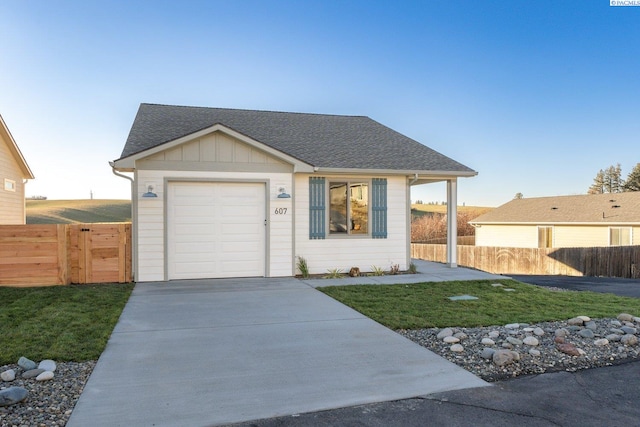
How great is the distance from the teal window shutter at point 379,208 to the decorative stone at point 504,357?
6.66 metres

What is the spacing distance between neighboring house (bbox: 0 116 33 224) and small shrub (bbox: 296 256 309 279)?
9.89 meters

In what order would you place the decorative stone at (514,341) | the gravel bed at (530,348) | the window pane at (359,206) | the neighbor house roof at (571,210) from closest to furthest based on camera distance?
the gravel bed at (530,348), the decorative stone at (514,341), the window pane at (359,206), the neighbor house roof at (571,210)

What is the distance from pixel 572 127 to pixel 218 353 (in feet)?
82.3

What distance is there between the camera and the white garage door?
9719mm

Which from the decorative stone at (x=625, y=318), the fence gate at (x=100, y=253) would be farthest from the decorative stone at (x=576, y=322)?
the fence gate at (x=100, y=253)

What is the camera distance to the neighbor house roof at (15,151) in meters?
13.6

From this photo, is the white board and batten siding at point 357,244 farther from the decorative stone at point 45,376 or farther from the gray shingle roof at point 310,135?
the decorative stone at point 45,376

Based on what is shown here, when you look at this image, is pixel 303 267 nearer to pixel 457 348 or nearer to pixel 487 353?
pixel 457 348

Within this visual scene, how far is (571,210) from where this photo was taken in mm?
25391

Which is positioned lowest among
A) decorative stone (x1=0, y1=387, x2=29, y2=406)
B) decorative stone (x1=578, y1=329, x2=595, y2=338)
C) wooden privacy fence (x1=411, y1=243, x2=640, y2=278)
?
wooden privacy fence (x1=411, y1=243, x2=640, y2=278)

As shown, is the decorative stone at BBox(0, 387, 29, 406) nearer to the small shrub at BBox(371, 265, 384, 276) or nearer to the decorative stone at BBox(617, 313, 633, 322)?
the decorative stone at BBox(617, 313, 633, 322)

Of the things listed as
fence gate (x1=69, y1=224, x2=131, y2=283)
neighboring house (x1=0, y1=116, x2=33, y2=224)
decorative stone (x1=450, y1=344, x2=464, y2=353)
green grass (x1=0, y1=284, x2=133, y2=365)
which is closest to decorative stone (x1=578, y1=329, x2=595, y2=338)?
decorative stone (x1=450, y1=344, x2=464, y2=353)

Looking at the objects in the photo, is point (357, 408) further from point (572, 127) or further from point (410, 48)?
point (572, 127)

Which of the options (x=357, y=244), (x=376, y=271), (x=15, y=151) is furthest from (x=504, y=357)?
(x=15, y=151)
